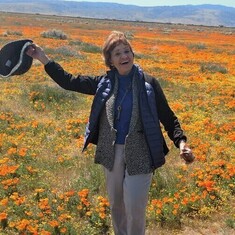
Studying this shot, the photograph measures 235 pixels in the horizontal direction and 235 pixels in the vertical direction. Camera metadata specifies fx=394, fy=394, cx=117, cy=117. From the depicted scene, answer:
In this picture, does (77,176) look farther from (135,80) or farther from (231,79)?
(231,79)

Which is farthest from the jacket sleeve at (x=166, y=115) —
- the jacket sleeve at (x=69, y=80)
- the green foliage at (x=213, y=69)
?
the green foliage at (x=213, y=69)

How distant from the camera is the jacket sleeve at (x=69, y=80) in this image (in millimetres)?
3934

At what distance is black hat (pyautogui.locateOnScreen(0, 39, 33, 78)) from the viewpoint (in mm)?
3691

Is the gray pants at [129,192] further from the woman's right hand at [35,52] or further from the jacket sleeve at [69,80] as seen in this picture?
the woman's right hand at [35,52]

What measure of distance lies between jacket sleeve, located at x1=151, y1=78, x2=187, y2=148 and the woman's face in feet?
0.96

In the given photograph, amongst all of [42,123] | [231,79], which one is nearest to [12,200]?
[42,123]

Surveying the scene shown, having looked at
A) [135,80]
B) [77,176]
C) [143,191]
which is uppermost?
[135,80]

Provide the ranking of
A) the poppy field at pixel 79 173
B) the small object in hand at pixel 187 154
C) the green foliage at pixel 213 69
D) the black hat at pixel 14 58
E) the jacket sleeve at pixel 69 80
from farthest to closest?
1. the green foliage at pixel 213 69
2. the poppy field at pixel 79 173
3. the jacket sleeve at pixel 69 80
4. the small object in hand at pixel 187 154
5. the black hat at pixel 14 58

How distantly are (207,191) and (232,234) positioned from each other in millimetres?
940

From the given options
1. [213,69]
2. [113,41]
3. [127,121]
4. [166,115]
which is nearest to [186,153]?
[166,115]

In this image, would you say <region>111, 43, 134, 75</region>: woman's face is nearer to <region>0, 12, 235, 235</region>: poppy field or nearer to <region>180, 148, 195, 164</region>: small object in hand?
<region>180, 148, 195, 164</region>: small object in hand

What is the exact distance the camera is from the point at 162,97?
386 centimetres

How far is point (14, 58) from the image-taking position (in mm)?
3746

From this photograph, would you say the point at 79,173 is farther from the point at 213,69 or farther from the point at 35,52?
the point at 213,69
